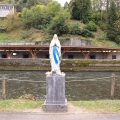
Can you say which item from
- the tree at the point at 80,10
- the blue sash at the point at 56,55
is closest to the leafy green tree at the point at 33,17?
the tree at the point at 80,10

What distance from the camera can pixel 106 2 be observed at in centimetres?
6256

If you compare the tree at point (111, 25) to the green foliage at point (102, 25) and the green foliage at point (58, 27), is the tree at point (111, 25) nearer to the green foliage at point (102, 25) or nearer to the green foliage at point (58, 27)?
the green foliage at point (102, 25)

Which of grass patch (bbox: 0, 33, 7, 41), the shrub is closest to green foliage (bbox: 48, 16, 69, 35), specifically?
the shrub

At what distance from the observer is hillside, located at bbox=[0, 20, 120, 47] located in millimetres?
48781

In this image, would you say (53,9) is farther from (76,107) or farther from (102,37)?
(76,107)

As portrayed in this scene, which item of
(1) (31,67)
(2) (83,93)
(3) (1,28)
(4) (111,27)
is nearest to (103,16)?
(4) (111,27)

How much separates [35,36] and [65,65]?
65.4 feet

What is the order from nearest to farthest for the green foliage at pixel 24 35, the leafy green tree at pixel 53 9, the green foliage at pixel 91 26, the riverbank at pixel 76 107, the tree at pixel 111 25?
the riverbank at pixel 76 107 < the tree at pixel 111 25 < the green foliage at pixel 24 35 < the green foliage at pixel 91 26 < the leafy green tree at pixel 53 9

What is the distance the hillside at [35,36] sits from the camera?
1921 inches

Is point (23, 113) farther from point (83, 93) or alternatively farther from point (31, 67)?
point (31, 67)

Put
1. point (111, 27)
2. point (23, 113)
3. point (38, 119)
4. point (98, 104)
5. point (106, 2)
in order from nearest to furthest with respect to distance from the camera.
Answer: point (38, 119), point (23, 113), point (98, 104), point (111, 27), point (106, 2)

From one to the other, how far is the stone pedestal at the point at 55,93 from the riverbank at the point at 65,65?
973 inches

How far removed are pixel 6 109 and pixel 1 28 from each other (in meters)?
53.4

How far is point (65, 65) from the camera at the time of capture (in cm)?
3409
